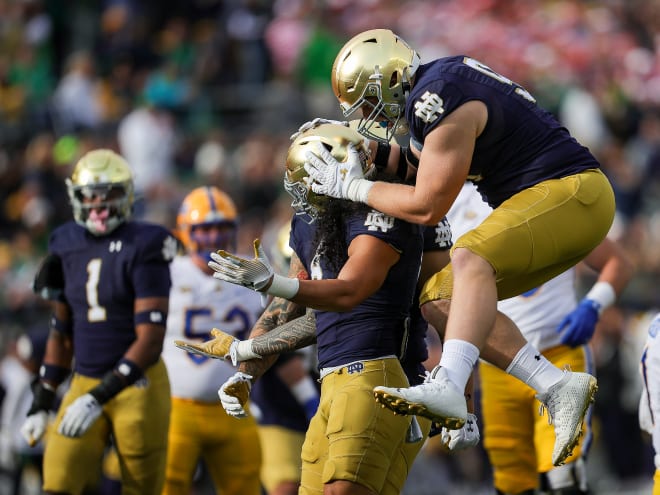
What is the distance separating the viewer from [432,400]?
4.45 m

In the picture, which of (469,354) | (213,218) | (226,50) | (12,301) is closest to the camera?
(469,354)

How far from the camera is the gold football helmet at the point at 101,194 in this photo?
6.65 m

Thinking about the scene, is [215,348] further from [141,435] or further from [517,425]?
[517,425]

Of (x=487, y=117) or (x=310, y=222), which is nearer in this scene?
(x=487, y=117)

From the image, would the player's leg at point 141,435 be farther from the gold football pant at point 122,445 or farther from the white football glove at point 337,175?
the white football glove at point 337,175

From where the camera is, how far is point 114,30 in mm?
15781

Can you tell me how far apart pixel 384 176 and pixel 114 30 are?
438 inches

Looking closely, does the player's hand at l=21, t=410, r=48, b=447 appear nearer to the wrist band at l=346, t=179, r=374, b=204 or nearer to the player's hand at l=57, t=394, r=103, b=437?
the player's hand at l=57, t=394, r=103, b=437

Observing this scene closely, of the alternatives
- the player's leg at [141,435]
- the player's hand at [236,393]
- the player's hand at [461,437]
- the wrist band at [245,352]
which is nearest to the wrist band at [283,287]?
the wrist band at [245,352]

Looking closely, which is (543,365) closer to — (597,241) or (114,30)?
(597,241)

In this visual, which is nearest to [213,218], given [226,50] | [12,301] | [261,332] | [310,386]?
[310,386]

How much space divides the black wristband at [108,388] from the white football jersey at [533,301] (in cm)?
196

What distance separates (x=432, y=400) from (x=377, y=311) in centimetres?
77

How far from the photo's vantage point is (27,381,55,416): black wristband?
22.3 feet
